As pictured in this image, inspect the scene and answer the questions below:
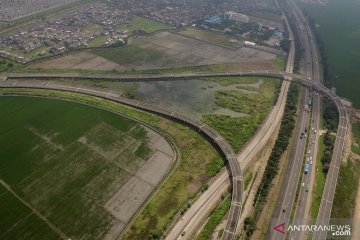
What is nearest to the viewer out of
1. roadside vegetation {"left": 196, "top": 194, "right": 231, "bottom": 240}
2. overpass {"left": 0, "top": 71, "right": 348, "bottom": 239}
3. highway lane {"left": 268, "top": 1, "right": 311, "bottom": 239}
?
roadside vegetation {"left": 196, "top": 194, "right": 231, "bottom": 240}

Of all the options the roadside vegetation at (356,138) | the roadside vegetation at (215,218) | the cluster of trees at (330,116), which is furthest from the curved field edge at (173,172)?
the cluster of trees at (330,116)

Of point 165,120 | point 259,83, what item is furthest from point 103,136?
point 259,83

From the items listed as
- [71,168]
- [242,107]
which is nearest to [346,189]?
[242,107]

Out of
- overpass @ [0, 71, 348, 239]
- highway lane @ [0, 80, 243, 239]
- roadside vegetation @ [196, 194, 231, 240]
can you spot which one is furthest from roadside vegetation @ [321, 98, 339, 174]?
roadside vegetation @ [196, 194, 231, 240]

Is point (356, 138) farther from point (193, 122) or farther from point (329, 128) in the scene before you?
point (193, 122)

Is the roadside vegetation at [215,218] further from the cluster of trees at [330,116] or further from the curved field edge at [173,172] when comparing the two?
the cluster of trees at [330,116]

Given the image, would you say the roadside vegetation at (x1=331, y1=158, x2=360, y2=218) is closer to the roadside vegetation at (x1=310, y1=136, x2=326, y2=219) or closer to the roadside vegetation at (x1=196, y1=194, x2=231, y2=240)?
the roadside vegetation at (x1=310, y1=136, x2=326, y2=219)

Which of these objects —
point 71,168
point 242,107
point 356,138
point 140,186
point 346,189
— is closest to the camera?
point 140,186
